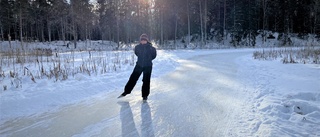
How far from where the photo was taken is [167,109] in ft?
15.9

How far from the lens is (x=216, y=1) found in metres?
41.1

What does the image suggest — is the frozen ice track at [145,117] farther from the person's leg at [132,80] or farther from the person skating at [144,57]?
the person skating at [144,57]

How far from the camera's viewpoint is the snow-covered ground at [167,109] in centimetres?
371

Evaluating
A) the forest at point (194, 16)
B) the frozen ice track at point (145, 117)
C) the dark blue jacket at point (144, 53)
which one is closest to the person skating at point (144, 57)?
the dark blue jacket at point (144, 53)

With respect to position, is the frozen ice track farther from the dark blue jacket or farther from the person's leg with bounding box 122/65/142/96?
the dark blue jacket

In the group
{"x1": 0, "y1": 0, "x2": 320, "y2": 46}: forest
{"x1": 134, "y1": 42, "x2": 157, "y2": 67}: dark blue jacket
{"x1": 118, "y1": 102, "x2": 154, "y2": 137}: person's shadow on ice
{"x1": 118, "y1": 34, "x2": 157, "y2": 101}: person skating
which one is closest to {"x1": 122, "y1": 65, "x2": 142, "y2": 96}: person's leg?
{"x1": 118, "y1": 34, "x2": 157, "y2": 101}: person skating

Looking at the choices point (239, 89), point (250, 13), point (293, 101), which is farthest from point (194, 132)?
point (250, 13)

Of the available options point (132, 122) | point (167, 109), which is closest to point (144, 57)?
point (167, 109)

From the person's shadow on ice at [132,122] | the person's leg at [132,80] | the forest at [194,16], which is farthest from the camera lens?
the forest at [194,16]

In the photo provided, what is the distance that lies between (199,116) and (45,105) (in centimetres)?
361

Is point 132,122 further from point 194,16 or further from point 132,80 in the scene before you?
point 194,16

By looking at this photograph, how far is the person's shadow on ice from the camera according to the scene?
3.66 m

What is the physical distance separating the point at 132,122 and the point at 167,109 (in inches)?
38.4

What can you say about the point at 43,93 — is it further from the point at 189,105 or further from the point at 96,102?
the point at 189,105
